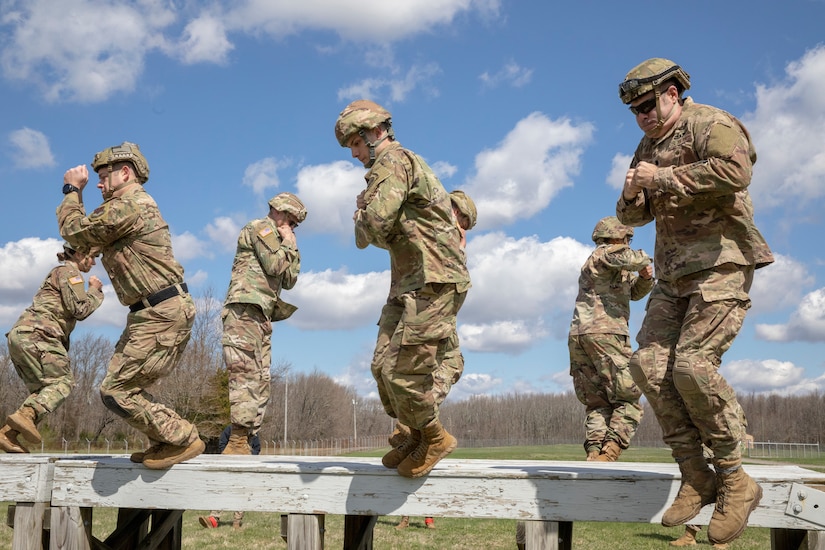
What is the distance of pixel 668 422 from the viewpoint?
4484mm

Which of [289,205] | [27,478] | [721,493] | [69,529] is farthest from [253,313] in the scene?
[721,493]

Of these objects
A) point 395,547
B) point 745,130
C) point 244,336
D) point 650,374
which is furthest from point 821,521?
point 244,336

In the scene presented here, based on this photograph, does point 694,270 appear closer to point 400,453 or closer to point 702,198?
point 702,198

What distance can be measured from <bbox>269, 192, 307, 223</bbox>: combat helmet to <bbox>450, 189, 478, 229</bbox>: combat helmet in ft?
5.68

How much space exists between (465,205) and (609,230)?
1.73 meters

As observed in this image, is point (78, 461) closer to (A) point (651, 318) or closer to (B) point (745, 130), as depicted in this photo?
(A) point (651, 318)

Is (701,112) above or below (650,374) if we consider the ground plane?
above

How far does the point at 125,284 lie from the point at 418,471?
2.66m

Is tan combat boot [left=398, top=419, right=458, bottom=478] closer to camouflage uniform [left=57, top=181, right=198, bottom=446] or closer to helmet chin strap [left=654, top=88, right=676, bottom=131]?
camouflage uniform [left=57, top=181, right=198, bottom=446]

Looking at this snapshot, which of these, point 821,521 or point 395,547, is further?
point 395,547

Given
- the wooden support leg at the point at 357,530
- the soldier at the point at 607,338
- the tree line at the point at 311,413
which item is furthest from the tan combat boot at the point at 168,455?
the tree line at the point at 311,413

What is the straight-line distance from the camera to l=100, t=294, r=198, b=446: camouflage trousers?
5516 millimetres

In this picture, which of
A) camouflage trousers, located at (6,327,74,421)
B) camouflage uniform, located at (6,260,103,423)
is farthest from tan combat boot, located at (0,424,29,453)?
camouflage trousers, located at (6,327,74,421)

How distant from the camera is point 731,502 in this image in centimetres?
424
